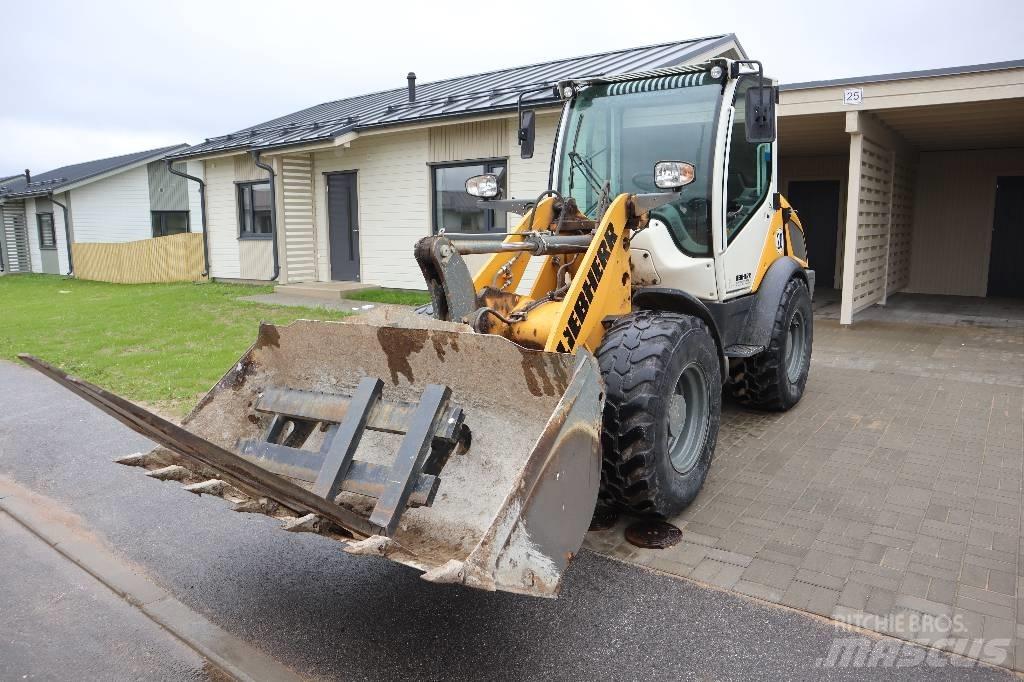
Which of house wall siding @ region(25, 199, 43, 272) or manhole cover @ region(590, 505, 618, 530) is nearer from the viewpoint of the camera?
manhole cover @ region(590, 505, 618, 530)

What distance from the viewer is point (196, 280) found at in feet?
63.9

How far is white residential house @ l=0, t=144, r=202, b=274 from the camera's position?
25547 millimetres

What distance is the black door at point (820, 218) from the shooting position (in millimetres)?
15883

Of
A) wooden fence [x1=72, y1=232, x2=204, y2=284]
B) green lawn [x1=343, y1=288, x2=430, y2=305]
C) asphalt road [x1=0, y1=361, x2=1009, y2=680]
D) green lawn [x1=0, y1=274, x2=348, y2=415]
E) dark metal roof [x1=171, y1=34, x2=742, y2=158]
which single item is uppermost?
dark metal roof [x1=171, y1=34, x2=742, y2=158]

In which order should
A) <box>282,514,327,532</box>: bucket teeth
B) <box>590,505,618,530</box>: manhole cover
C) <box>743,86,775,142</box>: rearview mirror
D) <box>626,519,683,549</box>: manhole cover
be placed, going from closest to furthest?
<box>282,514,327,532</box>: bucket teeth → <box>626,519,683,549</box>: manhole cover → <box>590,505,618,530</box>: manhole cover → <box>743,86,775,142</box>: rearview mirror

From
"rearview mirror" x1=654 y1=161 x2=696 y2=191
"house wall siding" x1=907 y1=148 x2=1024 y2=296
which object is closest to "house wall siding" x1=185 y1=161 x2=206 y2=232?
"house wall siding" x1=907 y1=148 x2=1024 y2=296

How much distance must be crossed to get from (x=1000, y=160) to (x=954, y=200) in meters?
1.07

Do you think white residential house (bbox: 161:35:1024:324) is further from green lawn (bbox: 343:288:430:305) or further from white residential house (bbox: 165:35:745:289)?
green lawn (bbox: 343:288:430:305)

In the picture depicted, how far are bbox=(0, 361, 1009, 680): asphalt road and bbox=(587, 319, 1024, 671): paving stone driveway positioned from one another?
253mm

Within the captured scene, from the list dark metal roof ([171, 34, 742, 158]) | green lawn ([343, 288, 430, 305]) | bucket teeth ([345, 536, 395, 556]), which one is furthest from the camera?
green lawn ([343, 288, 430, 305])

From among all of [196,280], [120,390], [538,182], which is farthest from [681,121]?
[196,280]

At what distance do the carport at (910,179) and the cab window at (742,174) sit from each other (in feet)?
16.8

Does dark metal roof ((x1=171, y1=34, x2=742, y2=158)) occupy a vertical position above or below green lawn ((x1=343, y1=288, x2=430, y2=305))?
above

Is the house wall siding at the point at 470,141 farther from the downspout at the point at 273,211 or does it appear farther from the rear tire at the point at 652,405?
the rear tire at the point at 652,405
